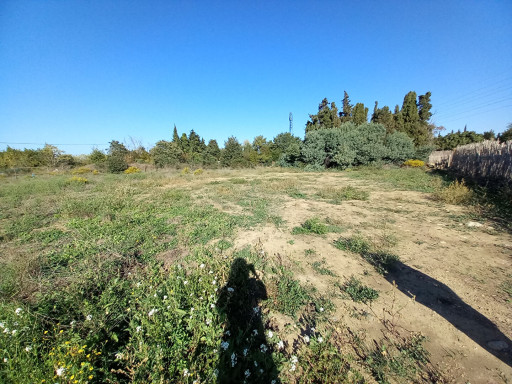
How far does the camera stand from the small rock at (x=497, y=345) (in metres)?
1.76

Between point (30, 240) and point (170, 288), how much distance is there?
4.24 metres

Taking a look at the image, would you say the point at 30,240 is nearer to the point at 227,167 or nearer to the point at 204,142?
the point at 227,167

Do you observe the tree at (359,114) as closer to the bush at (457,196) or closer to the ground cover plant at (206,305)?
the bush at (457,196)

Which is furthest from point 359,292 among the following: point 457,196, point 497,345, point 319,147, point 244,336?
point 319,147

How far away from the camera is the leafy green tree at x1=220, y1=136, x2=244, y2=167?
23559 mm

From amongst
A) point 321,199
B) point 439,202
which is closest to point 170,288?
point 321,199

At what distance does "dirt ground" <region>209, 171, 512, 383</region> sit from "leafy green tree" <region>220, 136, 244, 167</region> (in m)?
19.0

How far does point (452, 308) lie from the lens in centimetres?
220

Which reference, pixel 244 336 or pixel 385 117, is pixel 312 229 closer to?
pixel 244 336

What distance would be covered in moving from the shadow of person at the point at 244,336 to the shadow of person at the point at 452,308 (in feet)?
6.59

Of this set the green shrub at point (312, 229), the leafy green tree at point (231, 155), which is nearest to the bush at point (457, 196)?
the green shrub at point (312, 229)

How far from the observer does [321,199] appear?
23.9ft

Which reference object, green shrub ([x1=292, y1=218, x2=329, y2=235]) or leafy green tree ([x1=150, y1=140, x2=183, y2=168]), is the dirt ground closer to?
green shrub ([x1=292, y1=218, x2=329, y2=235])

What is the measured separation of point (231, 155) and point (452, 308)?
77.0ft
